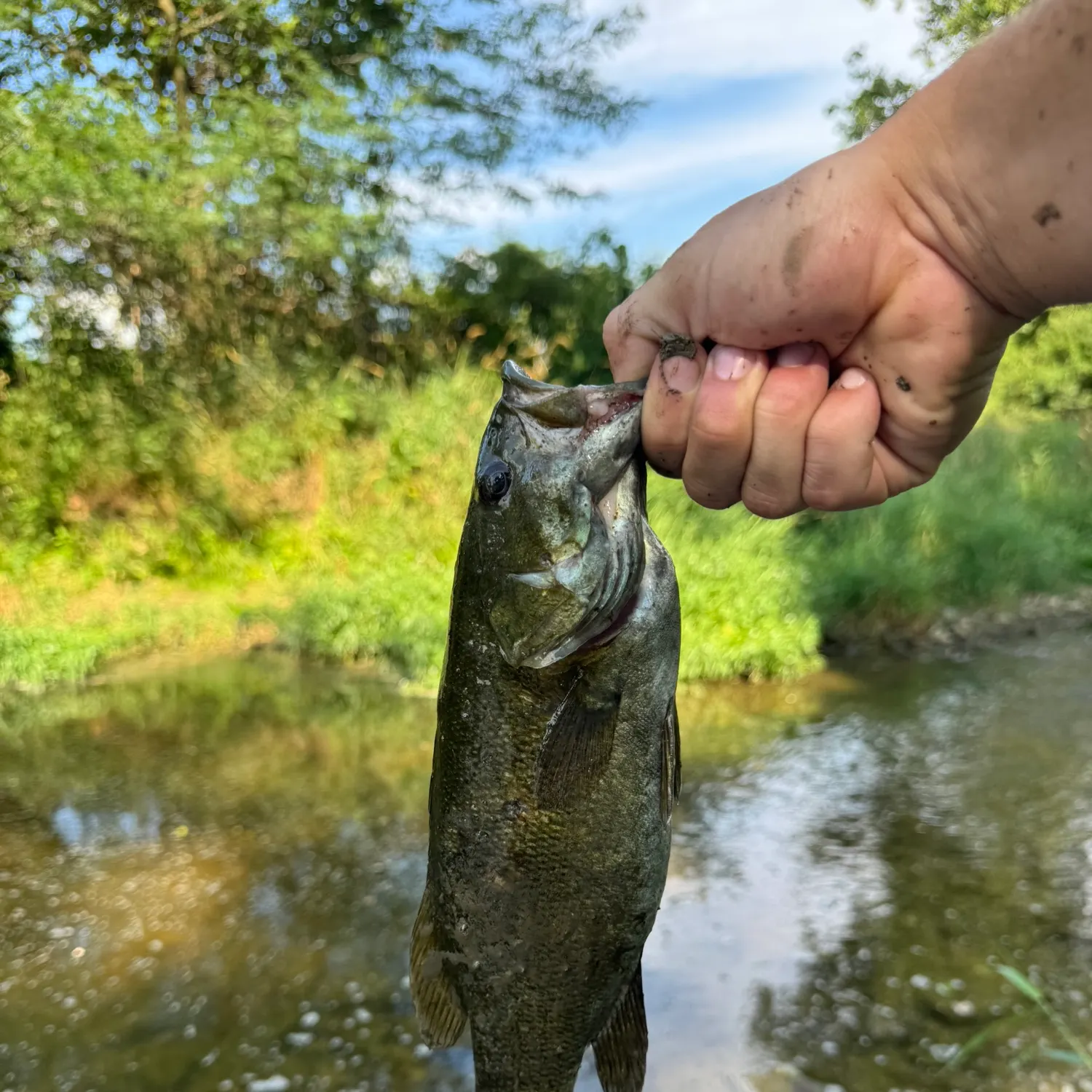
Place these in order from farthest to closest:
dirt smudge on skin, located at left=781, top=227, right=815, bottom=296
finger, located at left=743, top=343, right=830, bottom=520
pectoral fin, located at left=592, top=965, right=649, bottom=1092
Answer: pectoral fin, located at left=592, top=965, right=649, bottom=1092, finger, located at left=743, top=343, right=830, bottom=520, dirt smudge on skin, located at left=781, top=227, right=815, bottom=296

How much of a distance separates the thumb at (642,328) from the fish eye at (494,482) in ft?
1.04

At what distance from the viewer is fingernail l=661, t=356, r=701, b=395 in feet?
5.81

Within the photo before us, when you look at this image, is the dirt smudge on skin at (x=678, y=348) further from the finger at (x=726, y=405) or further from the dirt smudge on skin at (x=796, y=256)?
the dirt smudge on skin at (x=796, y=256)

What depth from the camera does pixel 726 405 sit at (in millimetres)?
1768

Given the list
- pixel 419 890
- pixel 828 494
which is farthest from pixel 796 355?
pixel 419 890

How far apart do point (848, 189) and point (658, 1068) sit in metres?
3.81

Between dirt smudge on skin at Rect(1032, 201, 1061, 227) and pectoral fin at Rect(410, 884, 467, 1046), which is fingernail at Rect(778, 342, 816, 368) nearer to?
dirt smudge on skin at Rect(1032, 201, 1061, 227)

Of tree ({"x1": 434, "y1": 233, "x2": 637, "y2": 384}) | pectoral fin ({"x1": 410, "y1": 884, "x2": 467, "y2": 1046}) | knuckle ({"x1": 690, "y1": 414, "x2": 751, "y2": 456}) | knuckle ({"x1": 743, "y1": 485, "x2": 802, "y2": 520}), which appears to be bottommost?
pectoral fin ({"x1": 410, "y1": 884, "x2": 467, "y2": 1046})

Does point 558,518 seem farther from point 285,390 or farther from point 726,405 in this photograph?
point 285,390

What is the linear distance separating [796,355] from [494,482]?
62 cm

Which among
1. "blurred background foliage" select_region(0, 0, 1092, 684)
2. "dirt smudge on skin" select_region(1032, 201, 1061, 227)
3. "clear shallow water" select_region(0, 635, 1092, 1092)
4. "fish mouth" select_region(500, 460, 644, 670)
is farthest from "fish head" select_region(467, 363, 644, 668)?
"blurred background foliage" select_region(0, 0, 1092, 684)

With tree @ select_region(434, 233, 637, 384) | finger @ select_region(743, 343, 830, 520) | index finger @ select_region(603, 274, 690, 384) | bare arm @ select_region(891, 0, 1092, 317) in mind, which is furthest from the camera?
tree @ select_region(434, 233, 637, 384)

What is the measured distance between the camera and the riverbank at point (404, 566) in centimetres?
905

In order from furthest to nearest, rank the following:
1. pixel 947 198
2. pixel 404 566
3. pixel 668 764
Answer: pixel 404 566, pixel 668 764, pixel 947 198
